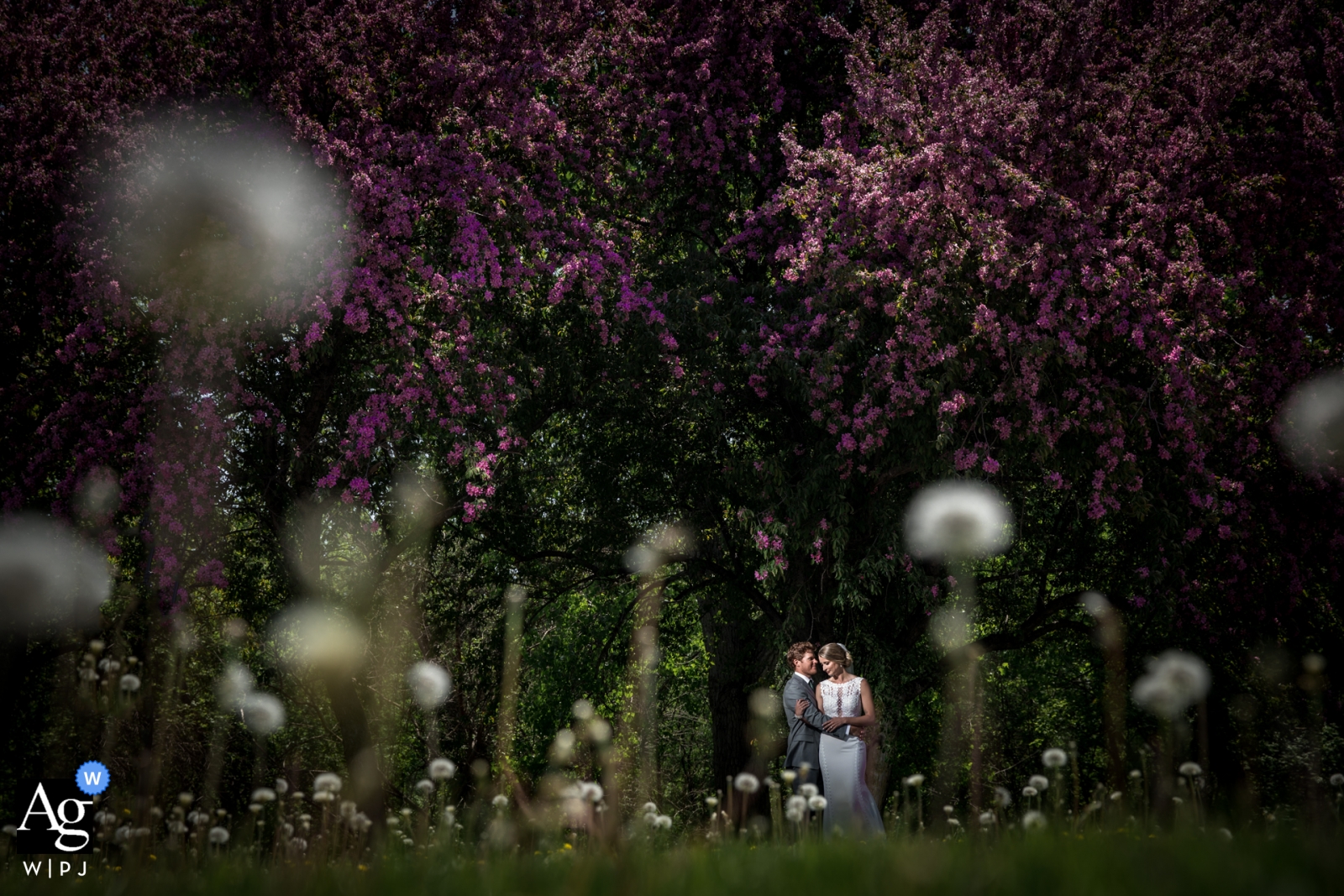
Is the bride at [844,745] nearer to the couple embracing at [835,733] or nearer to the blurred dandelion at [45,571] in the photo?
the couple embracing at [835,733]

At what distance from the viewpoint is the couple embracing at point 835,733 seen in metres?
9.09

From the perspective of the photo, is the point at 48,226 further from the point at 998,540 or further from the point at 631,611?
the point at 998,540

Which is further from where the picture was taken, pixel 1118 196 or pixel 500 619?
pixel 500 619

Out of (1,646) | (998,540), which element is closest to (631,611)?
(998,540)

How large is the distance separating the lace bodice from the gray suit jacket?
0.10 m

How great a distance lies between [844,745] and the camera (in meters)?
9.23

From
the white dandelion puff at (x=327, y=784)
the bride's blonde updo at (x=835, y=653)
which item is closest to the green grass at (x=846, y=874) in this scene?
the white dandelion puff at (x=327, y=784)

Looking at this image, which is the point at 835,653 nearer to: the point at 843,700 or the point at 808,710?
the point at 843,700

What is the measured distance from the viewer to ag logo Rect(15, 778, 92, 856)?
5324 millimetres

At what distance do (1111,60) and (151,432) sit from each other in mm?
11758

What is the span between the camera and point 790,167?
11.7 metres

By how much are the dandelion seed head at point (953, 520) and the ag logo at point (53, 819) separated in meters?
8.90

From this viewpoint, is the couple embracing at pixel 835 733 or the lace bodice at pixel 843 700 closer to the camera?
the couple embracing at pixel 835 733

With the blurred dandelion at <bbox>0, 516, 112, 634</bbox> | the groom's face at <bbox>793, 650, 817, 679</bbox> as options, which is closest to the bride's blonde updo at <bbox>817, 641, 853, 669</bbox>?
the groom's face at <bbox>793, 650, 817, 679</bbox>
